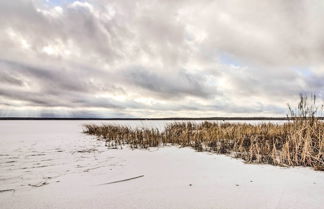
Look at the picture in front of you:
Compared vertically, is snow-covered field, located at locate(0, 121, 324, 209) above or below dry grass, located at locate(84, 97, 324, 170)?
below

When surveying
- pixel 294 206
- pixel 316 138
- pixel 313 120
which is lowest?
pixel 294 206

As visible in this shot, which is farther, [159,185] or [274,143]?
[274,143]

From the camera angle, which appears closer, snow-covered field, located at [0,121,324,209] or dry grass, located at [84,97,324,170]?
snow-covered field, located at [0,121,324,209]

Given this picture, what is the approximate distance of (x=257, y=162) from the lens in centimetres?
570

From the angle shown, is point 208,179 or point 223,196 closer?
point 223,196

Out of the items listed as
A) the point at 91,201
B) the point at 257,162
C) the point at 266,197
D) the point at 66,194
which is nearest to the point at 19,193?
the point at 66,194

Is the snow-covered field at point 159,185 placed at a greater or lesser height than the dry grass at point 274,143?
lesser

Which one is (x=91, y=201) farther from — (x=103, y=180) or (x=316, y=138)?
(x=316, y=138)

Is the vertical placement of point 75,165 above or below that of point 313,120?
below

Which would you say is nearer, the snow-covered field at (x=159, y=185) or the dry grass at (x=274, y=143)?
the snow-covered field at (x=159, y=185)

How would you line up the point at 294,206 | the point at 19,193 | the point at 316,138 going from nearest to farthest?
the point at 294,206, the point at 19,193, the point at 316,138

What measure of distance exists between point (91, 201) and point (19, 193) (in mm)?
1204

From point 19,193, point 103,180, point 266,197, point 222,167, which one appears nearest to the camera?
point 266,197

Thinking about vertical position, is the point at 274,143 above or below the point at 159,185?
above
